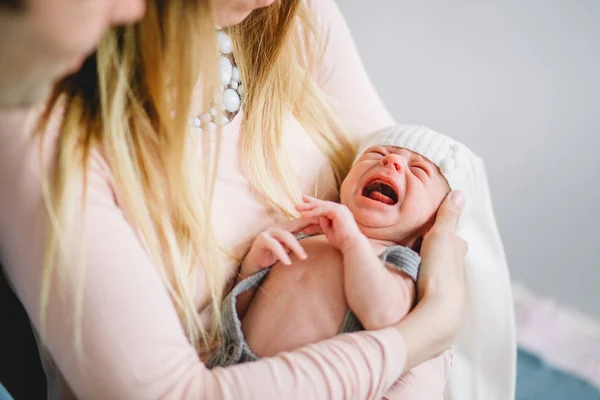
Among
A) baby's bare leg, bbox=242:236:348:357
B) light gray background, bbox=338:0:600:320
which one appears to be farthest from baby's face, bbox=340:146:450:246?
light gray background, bbox=338:0:600:320

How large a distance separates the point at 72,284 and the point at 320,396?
297 mm

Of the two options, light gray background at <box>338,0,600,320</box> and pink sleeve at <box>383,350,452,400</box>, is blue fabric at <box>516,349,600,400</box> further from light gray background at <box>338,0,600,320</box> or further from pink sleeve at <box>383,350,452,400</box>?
pink sleeve at <box>383,350,452,400</box>

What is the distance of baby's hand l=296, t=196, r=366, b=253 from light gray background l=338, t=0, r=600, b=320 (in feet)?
2.94

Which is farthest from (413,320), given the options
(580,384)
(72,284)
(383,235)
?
(580,384)

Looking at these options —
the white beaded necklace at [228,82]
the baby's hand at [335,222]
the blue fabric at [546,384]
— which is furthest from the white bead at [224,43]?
the blue fabric at [546,384]

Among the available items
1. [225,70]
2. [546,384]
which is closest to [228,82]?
[225,70]

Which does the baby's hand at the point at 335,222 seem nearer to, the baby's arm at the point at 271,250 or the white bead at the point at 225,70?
the baby's arm at the point at 271,250

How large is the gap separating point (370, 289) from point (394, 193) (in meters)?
0.23

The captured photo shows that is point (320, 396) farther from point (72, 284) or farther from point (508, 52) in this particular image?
point (508, 52)

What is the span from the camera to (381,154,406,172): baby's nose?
89 centimetres

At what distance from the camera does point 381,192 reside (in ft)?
2.99

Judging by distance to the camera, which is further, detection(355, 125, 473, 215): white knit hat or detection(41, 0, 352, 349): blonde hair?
detection(355, 125, 473, 215): white knit hat

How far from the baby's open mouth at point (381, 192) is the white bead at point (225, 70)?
0.90 ft

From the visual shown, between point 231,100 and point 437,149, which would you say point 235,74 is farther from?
point 437,149
